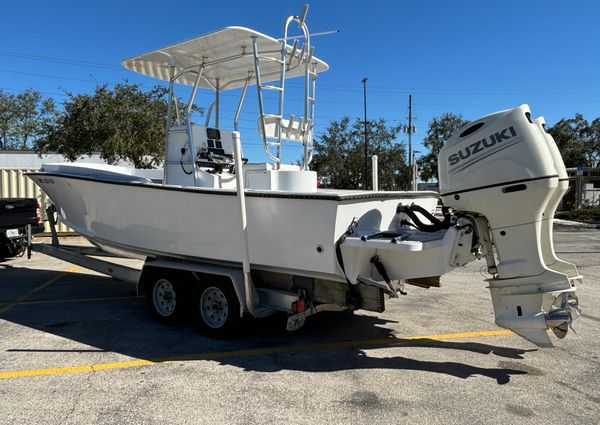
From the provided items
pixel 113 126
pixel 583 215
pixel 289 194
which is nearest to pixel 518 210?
pixel 289 194

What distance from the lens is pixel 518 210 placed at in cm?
386

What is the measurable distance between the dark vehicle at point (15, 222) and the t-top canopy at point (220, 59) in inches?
235

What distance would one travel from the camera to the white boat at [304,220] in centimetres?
387

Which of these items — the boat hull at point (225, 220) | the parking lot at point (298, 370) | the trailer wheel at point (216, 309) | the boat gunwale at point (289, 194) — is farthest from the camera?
the trailer wheel at point (216, 309)

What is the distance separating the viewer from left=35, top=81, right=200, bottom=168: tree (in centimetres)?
1524

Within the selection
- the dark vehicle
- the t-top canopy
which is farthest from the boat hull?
the dark vehicle

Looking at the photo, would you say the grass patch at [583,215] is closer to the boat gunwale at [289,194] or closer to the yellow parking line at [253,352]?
the yellow parking line at [253,352]

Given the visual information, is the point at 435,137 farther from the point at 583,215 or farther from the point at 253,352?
the point at 253,352

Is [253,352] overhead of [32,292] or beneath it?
beneath

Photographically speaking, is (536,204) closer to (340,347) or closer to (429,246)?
(429,246)

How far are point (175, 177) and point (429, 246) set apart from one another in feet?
10.8

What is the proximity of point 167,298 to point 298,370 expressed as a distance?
2179 millimetres

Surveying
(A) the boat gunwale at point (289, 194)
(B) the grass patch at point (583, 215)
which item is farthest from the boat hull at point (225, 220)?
(B) the grass patch at point (583, 215)

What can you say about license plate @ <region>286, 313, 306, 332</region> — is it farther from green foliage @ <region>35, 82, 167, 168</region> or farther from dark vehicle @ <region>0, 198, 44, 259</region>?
green foliage @ <region>35, 82, 167, 168</region>
